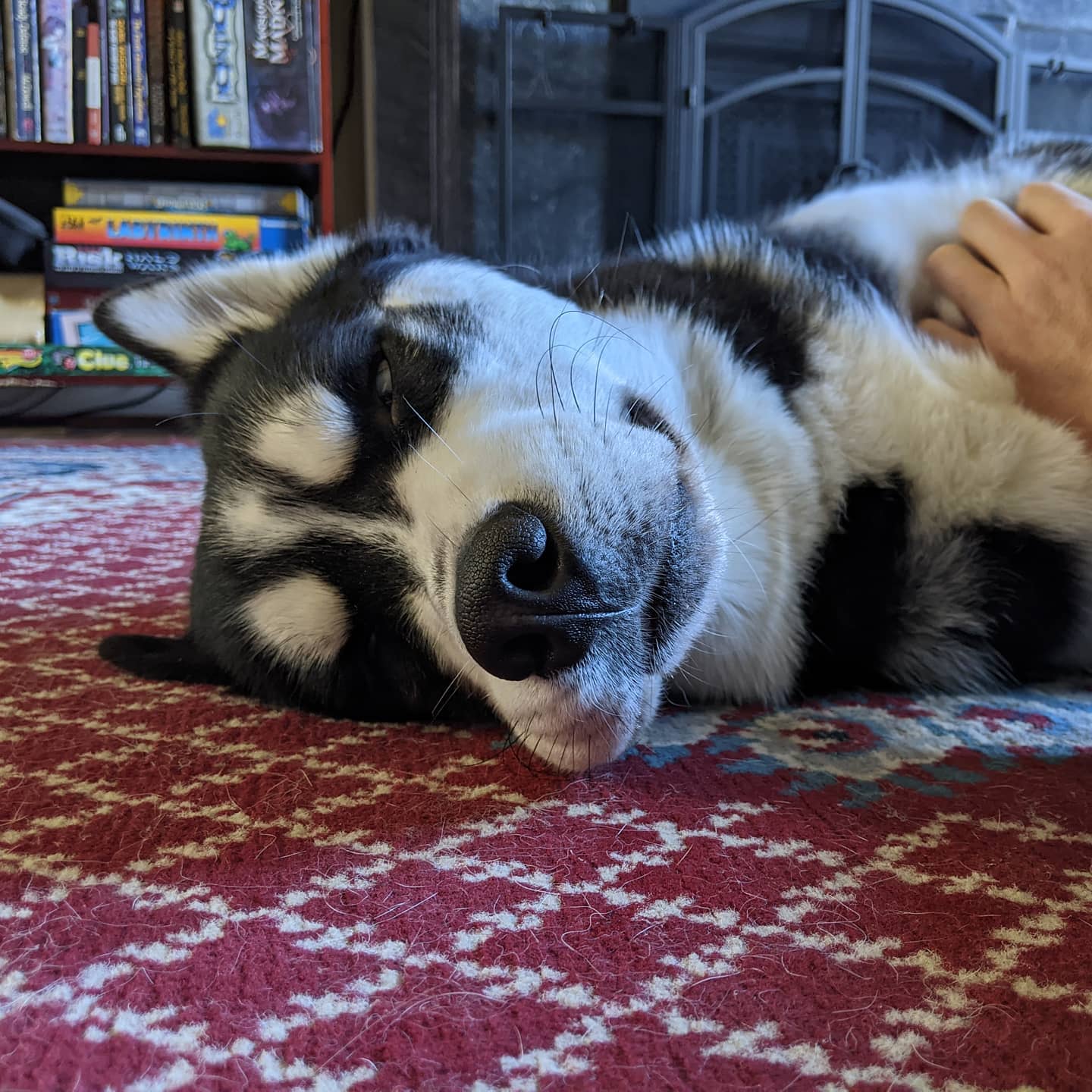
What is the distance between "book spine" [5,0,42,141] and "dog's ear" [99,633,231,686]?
353 cm

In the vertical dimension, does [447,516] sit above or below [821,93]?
below

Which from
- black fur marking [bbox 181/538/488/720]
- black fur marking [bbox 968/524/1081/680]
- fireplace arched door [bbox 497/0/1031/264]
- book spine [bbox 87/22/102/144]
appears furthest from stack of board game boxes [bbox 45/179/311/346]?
black fur marking [bbox 968/524/1081/680]

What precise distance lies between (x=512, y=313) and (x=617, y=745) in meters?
0.57

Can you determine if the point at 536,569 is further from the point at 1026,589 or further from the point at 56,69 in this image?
the point at 56,69

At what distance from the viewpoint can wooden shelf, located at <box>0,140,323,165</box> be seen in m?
4.05

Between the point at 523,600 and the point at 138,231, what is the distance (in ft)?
13.3

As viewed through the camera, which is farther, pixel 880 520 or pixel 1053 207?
pixel 1053 207

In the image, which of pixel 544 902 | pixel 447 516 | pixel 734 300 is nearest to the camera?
pixel 544 902

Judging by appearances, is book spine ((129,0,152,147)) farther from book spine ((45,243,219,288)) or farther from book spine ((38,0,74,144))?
book spine ((45,243,219,288))

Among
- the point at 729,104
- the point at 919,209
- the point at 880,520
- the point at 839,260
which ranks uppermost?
the point at 729,104

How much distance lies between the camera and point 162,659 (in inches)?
51.2

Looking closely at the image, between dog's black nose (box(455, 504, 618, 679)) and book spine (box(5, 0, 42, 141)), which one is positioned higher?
book spine (box(5, 0, 42, 141))

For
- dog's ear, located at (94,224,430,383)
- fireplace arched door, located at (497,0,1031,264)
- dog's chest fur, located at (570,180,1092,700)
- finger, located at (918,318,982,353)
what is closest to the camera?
dog's chest fur, located at (570,180,1092,700)

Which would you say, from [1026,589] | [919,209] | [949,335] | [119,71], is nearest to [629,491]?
[1026,589]
